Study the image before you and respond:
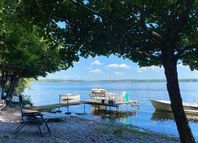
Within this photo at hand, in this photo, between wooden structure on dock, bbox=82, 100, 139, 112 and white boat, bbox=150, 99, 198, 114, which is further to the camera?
white boat, bbox=150, 99, 198, 114

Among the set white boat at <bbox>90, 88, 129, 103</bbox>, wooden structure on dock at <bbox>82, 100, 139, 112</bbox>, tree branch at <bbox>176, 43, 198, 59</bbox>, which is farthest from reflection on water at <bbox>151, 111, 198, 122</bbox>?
tree branch at <bbox>176, 43, 198, 59</bbox>

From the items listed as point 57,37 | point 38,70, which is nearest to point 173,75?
point 57,37

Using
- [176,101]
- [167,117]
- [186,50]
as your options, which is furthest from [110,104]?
[176,101]

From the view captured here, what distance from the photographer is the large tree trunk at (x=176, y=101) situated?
1047 centimetres

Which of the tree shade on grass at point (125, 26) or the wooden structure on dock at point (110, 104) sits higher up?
the tree shade on grass at point (125, 26)

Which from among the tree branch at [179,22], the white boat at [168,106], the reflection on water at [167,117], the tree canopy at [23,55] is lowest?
the reflection on water at [167,117]

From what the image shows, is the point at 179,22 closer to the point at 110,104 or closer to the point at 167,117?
the point at 110,104

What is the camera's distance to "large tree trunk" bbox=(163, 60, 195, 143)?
10469 millimetres

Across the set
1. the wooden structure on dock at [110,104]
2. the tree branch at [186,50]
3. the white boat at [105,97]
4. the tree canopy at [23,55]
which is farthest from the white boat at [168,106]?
the tree branch at [186,50]

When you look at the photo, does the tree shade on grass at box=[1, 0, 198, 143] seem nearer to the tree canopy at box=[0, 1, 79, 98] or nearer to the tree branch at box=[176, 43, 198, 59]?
the tree branch at box=[176, 43, 198, 59]

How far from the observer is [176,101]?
10469 mm

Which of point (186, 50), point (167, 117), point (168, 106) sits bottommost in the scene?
point (167, 117)

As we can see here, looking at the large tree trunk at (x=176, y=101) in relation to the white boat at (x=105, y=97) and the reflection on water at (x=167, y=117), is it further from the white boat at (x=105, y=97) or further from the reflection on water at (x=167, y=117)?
the white boat at (x=105, y=97)

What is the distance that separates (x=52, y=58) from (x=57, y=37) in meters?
22.6
